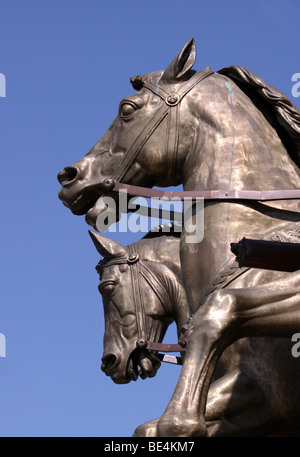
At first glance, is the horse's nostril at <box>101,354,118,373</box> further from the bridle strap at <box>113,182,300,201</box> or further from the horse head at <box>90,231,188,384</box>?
the bridle strap at <box>113,182,300,201</box>

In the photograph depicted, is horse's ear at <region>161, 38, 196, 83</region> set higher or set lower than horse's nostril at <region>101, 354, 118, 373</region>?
higher

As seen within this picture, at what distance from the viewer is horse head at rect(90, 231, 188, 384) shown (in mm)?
9836

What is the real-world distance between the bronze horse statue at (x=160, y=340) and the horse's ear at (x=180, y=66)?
Result: 1454 mm

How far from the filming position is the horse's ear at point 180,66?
953cm

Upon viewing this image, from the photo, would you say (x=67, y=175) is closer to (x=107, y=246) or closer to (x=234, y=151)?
(x=107, y=246)

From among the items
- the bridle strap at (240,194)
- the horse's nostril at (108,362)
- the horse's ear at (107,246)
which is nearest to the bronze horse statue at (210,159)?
the bridle strap at (240,194)

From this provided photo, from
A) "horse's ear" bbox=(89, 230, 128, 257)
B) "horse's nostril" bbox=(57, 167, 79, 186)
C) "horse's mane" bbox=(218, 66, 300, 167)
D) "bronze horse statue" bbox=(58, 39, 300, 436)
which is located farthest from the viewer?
"horse's ear" bbox=(89, 230, 128, 257)

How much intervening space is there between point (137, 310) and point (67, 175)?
1253mm

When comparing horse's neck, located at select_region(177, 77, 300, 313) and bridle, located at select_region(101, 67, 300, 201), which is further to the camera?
bridle, located at select_region(101, 67, 300, 201)

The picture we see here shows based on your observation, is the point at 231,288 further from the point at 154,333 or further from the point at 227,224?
the point at 154,333

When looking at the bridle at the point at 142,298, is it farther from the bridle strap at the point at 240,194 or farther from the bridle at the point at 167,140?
the bridle strap at the point at 240,194

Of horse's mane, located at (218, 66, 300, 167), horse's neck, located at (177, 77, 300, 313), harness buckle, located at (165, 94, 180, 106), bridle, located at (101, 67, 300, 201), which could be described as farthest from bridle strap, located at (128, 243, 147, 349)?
horse's mane, located at (218, 66, 300, 167)
